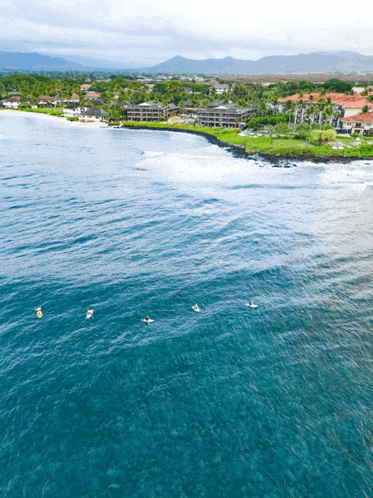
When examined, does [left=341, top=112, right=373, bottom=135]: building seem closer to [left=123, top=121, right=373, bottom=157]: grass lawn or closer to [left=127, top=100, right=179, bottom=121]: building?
[left=123, top=121, right=373, bottom=157]: grass lawn

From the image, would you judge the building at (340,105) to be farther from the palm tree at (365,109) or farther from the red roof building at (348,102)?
the palm tree at (365,109)

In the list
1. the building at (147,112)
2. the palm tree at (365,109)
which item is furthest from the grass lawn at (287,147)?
the building at (147,112)

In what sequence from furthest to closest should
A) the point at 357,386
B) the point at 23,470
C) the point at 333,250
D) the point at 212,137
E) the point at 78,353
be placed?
the point at 212,137
the point at 333,250
the point at 78,353
the point at 357,386
the point at 23,470

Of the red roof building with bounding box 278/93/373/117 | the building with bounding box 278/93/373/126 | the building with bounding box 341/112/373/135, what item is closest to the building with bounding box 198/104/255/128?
the building with bounding box 278/93/373/126

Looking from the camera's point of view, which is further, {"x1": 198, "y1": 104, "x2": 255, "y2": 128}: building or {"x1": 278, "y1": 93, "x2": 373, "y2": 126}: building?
{"x1": 198, "y1": 104, "x2": 255, "y2": 128}: building

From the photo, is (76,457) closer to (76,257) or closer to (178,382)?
(178,382)

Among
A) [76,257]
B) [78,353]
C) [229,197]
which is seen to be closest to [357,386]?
[78,353]
